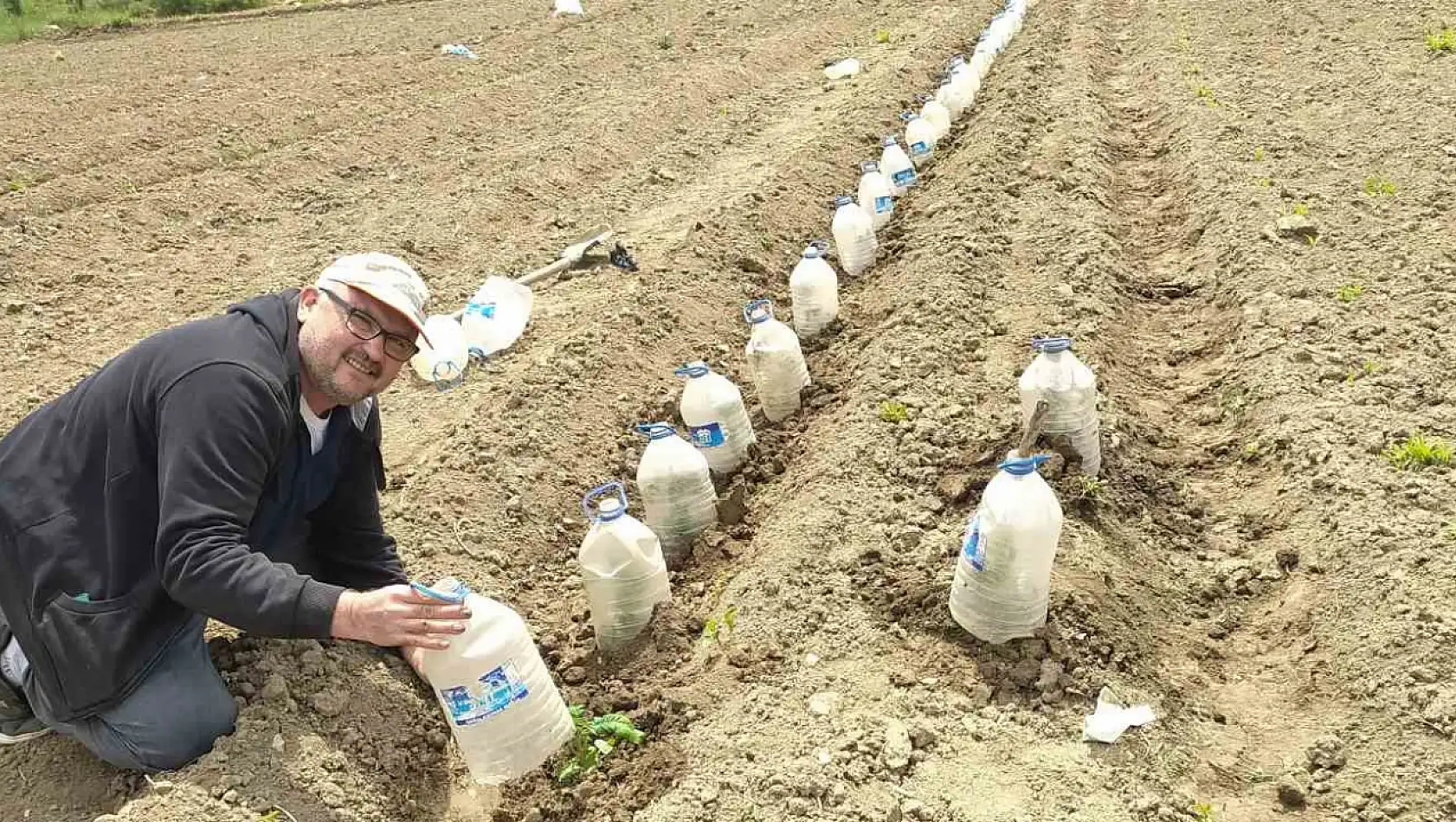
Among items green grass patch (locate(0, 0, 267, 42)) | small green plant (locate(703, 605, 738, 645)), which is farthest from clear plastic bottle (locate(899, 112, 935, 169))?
green grass patch (locate(0, 0, 267, 42))

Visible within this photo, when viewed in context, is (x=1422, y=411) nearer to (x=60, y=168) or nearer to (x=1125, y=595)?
(x=1125, y=595)

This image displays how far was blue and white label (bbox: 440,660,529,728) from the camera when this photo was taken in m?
3.26

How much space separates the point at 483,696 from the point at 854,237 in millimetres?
4749

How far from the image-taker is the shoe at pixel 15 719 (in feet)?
11.4

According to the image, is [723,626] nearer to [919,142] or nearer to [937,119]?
[919,142]

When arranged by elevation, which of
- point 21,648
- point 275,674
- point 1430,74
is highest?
point 21,648

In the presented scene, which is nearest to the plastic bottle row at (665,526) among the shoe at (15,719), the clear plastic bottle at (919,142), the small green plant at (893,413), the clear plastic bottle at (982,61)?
the small green plant at (893,413)

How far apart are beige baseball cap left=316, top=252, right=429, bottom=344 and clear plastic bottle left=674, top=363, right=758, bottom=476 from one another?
1818 millimetres

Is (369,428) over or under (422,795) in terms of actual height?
over

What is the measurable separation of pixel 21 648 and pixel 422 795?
1.29m

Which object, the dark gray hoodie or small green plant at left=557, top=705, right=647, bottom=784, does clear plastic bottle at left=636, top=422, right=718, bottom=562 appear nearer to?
small green plant at left=557, top=705, right=647, bottom=784


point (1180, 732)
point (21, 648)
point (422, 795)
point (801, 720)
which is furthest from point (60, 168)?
point (1180, 732)

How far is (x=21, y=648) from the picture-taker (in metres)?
3.35

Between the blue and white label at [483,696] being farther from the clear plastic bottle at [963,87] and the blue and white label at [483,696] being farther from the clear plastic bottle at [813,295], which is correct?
the clear plastic bottle at [963,87]
